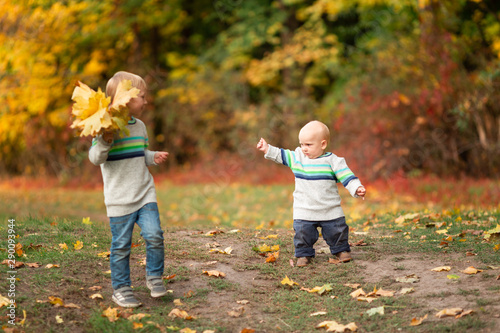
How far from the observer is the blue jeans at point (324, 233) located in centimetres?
514

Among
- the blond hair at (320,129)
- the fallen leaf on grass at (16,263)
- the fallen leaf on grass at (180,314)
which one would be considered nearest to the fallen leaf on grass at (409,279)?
the blond hair at (320,129)

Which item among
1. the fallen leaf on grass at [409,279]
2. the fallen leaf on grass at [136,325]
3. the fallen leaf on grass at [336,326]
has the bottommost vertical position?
the fallen leaf on grass at [336,326]

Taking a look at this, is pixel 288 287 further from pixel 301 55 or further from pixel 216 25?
pixel 216 25

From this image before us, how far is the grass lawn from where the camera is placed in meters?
3.96

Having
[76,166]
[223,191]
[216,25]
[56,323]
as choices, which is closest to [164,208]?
[223,191]

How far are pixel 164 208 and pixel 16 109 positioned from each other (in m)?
8.34

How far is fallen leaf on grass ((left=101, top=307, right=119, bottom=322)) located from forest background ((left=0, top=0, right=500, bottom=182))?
33.2 feet

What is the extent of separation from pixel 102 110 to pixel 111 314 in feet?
5.09

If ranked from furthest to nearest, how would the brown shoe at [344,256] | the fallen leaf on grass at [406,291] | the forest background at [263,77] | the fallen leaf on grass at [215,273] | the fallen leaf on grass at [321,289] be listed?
the forest background at [263,77] < the brown shoe at [344,256] < the fallen leaf on grass at [215,273] < the fallen leaf on grass at [321,289] < the fallen leaf on grass at [406,291]

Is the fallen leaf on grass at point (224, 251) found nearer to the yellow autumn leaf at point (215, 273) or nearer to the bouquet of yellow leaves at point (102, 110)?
the yellow autumn leaf at point (215, 273)

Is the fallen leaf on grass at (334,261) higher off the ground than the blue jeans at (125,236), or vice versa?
the blue jeans at (125,236)

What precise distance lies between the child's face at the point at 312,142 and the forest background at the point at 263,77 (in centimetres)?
799

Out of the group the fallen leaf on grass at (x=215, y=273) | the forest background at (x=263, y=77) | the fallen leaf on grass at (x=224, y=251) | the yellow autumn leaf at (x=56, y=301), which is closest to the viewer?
the yellow autumn leaf at (x=56, y=301)

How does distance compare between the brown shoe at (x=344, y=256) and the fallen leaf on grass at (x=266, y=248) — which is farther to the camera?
the fallen leaf on grass at (x=266, y=248)
